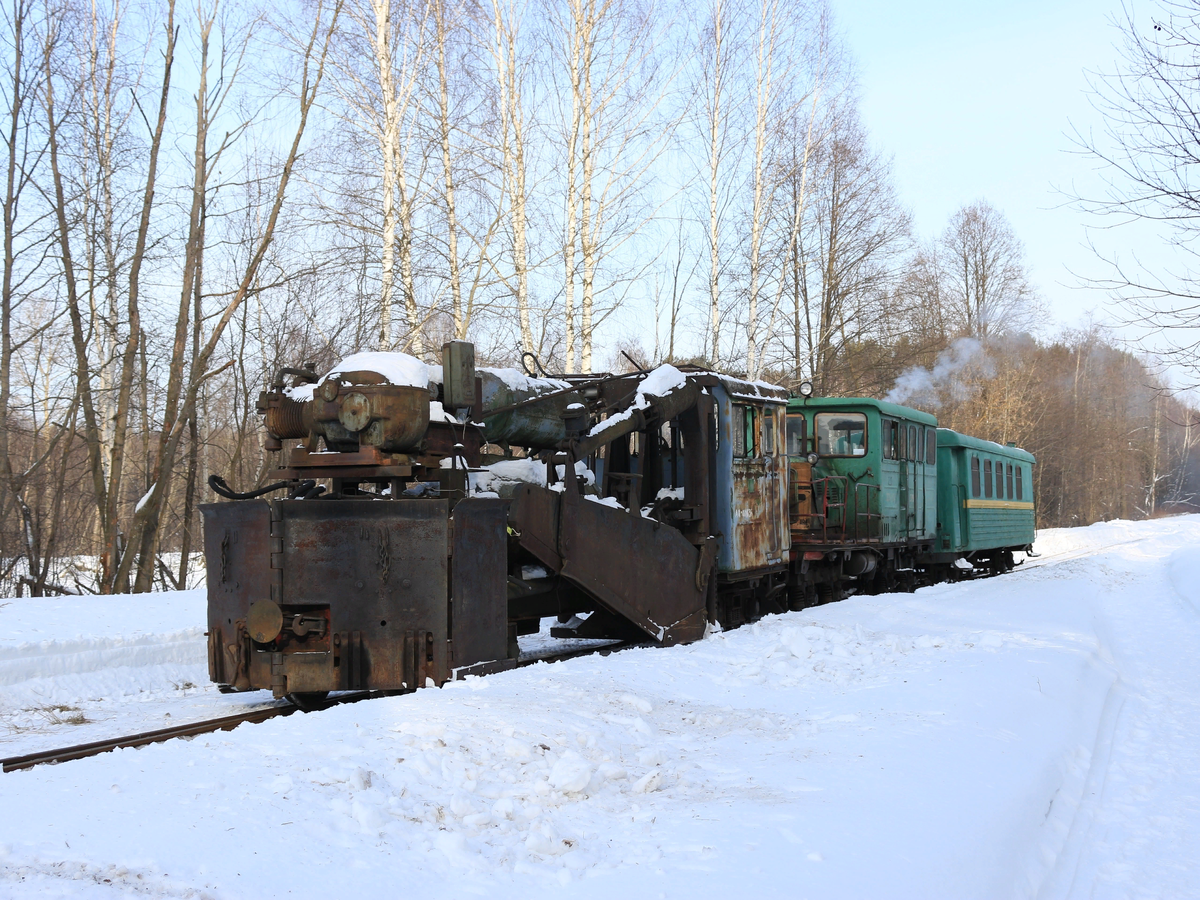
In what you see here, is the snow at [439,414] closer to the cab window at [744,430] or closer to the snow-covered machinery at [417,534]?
the snow-covered machinery at [417,534]

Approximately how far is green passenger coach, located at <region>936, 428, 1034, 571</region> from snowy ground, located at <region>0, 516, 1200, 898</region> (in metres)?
10.3

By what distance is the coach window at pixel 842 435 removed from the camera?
51.0 feet

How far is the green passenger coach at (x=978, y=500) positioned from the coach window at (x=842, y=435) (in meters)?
4.71

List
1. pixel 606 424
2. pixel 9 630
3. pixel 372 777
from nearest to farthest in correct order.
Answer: pixel 372 777 → pixel 606 424 → pixel 9 630

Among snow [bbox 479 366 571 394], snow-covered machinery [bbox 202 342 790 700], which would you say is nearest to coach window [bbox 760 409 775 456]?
snow-covered machinery [bbox 202 342 790 700]

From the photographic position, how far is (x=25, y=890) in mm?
3197

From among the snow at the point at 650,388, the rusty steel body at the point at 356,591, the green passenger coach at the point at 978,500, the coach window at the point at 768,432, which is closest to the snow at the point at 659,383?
the snow at the point at 650,388

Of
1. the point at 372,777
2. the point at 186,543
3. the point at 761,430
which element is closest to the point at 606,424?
the point at 761,430

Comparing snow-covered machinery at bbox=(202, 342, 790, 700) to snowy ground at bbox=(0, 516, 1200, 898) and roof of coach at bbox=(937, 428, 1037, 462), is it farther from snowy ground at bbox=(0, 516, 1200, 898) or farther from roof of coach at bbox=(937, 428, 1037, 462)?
roof of coach at bbox=(937, 428, 1037, 462)

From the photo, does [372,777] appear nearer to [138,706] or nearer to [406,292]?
[138,706]

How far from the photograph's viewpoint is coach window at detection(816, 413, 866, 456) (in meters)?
15.5

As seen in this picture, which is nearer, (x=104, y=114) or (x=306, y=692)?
(x=306, y=692)

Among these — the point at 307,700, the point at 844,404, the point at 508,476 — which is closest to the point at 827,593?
the point at 844,404

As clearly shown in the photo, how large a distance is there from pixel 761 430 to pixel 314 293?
9516 millimetres
